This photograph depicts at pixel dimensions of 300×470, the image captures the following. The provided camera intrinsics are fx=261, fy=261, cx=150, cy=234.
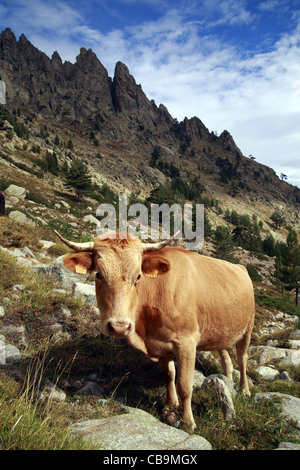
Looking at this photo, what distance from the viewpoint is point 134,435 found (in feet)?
8.98

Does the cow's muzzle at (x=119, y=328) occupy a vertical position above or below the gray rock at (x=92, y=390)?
above

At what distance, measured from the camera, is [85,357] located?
16.4 ft

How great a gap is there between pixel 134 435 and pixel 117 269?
1.76 m

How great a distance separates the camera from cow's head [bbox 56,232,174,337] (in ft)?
9.82

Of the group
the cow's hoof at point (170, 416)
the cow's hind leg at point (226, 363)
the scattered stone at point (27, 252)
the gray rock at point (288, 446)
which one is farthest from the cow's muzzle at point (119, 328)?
the scattered stone at point (27, 252)

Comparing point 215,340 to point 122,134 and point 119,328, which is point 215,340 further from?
point 122,134

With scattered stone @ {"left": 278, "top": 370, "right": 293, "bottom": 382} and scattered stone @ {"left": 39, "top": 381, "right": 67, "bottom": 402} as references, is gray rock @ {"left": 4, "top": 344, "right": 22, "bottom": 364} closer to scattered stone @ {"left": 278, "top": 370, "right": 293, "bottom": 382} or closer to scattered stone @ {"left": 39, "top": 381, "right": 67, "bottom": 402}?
scattered stone @ {"left": 39, "top": 381, "right": 67, "bottom": 402}

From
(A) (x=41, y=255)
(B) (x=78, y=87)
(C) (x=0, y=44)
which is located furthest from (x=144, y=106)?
(A) (x=41, y=255)

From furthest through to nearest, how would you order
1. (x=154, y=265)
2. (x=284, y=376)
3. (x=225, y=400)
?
1. (x=284, y=376)
2. (x=225, y=400)
3. (x=154, y=265)

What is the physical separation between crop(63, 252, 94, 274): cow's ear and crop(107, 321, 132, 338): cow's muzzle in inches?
36.0

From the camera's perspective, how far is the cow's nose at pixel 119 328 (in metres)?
2.90

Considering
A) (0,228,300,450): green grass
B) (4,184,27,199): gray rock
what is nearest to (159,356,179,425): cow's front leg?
(0,228,300,450): green grass

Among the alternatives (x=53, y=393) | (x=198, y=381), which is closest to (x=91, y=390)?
(x=53, y=393)

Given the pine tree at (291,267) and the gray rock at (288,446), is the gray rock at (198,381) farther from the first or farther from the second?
the pine tree at (291,267)
